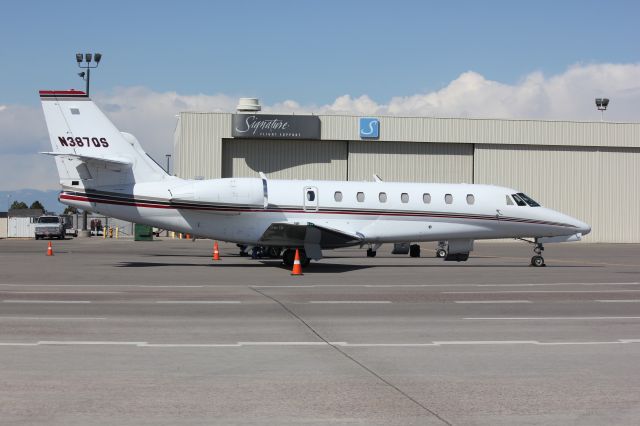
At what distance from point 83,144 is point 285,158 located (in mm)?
32675

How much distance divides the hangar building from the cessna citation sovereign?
29310mm

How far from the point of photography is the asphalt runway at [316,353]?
725cm

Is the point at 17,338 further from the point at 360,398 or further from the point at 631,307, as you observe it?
the point at 631,307

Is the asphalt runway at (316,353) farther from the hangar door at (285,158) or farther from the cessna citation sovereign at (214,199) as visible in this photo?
the hangar door at (285,158)

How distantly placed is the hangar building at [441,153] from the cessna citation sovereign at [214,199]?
2931cm

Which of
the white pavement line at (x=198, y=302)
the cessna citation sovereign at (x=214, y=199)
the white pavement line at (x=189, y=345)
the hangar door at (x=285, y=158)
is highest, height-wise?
the hangar door at (x=285, y=158)

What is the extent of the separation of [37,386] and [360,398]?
3177 millimetres

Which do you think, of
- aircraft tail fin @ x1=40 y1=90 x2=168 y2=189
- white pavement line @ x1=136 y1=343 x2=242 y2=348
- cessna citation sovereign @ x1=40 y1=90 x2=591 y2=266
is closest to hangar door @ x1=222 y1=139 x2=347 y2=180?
cessna citation sovereign @ x1=40 y1=90 x2=591 y2=266

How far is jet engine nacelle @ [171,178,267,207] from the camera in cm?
Answer: 2591

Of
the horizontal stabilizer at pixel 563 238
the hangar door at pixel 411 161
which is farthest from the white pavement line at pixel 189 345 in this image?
the hangar door at pixel 411 161

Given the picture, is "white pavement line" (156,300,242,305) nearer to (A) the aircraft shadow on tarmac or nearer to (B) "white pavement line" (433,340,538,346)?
(B) "white pavement line" (433,340,538,346)

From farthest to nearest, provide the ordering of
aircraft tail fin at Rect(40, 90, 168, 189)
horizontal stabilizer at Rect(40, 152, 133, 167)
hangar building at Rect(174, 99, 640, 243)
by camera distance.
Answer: hangar building at Rect(174, 99, 640, 243) → aircraft tail fin at Rect(40, 90, 168, 189) → horizontal stabilizer at Rect(40, 152, 133, 167)

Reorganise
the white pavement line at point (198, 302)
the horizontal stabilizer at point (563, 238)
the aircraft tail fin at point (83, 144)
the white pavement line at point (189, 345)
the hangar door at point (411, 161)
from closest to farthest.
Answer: the white pavement line at point (189, 345), the white pavement line at point (198, 302), the aircraft tail fin at point (83, 144), the horizontal stabilizer at point (563, 238), the hangar door at point (411, 161)

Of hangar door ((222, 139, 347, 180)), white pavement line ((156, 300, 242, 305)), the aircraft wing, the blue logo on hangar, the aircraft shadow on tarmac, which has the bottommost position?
white pavement line ((156, 300, 242, 305))
